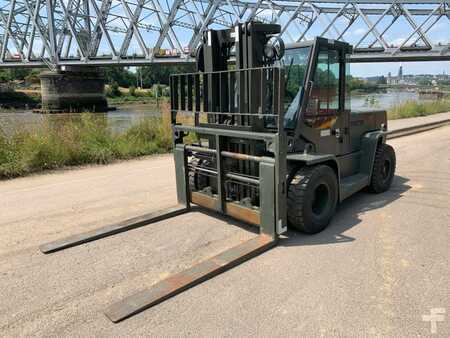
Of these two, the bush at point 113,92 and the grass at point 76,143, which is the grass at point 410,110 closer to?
the grass at point 76,143

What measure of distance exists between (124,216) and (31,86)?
86.0 m

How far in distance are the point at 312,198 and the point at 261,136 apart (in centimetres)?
100

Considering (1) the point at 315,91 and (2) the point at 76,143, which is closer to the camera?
(1) the point at 315,91

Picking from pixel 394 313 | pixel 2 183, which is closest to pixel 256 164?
pixel 394 313

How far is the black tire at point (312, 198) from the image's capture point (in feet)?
14.5

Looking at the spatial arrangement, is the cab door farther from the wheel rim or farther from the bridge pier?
the bridge pier

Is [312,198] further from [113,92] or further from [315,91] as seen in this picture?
[113,92]

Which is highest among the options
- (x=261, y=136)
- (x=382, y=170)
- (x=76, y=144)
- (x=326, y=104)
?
(x=326, y=104)

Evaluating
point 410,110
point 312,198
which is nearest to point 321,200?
point 312,198

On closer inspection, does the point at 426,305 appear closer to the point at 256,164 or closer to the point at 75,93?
the point at 256,164

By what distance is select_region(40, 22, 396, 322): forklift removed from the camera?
13.9 feet

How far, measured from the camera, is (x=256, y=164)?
187 inches

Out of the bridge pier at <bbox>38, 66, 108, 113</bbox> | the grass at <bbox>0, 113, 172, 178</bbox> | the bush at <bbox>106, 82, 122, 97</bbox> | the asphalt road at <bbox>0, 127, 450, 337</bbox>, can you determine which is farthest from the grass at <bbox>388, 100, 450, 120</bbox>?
the bush at <bbox>106, 82, 122, 97</bbox>

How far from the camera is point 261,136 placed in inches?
166
